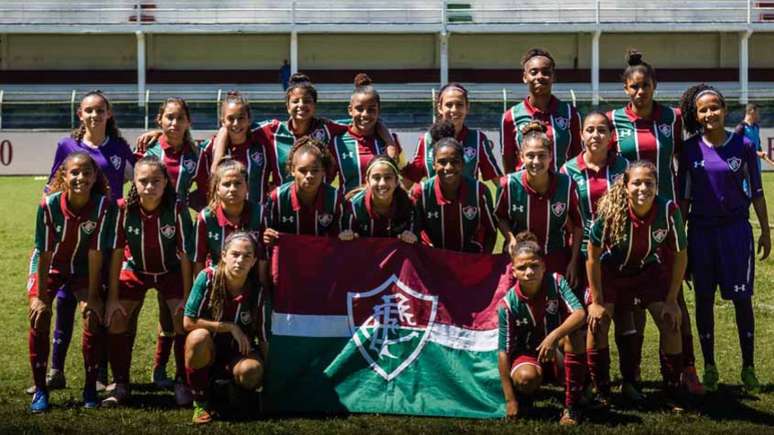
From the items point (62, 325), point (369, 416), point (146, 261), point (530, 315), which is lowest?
point (369, 416)

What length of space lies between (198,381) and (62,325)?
1.25 metres

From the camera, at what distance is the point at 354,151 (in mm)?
7133

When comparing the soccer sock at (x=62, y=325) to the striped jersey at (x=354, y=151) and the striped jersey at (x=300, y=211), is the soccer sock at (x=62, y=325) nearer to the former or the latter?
the striped jersey at (x=300, y=211)

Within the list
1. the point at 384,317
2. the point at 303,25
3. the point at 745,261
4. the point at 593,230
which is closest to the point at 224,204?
the point at 384,317

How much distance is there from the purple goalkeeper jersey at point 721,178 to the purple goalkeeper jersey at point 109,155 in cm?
329

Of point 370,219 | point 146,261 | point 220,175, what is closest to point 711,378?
point 370,219

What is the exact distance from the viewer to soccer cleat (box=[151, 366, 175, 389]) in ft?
21.2

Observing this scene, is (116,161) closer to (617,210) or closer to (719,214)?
(617,210)

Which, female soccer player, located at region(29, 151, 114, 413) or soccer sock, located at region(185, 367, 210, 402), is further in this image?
female soccer player, located at region(29, 151, 114, 413)

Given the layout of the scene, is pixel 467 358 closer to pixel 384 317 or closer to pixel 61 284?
pixel 384 317

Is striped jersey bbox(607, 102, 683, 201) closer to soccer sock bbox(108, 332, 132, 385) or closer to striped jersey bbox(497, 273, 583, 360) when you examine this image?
striped jersey bbox(497, 273, 583, 360)

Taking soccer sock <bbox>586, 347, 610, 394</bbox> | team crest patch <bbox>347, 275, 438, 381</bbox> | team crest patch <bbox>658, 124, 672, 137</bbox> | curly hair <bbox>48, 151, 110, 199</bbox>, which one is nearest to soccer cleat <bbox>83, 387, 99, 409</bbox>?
curly hair <bbox>48, 151, 110, 199</bbox>

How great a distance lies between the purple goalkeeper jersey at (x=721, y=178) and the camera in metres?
6.45

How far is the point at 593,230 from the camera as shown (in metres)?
5.91
